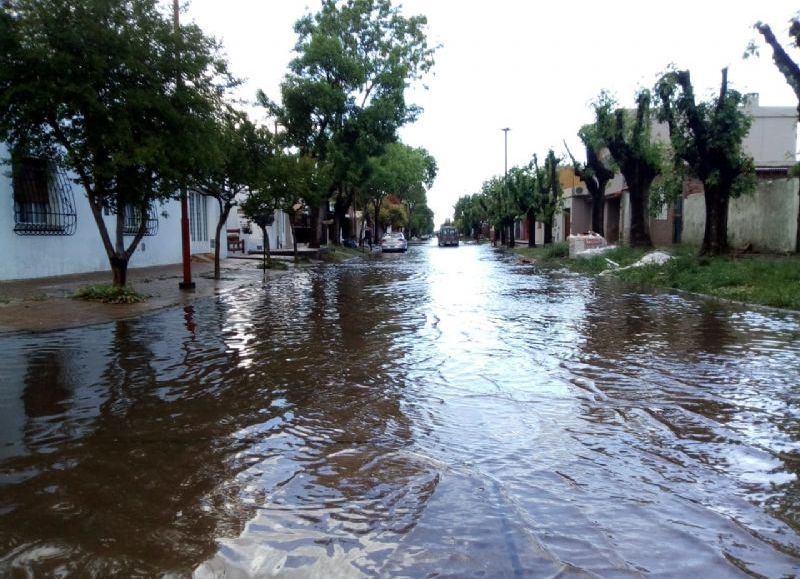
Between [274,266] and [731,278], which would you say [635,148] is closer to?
[731,278]

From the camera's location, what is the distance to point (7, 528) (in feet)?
11.5

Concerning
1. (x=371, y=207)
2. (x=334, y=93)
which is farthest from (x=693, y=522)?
(x=371, y=207)

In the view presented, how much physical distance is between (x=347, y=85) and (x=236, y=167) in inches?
644

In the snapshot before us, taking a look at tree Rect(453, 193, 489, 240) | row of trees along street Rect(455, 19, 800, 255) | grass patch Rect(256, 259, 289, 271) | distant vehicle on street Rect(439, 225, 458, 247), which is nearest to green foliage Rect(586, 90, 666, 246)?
row of trees along street Rect(455, 19, 800, 255)

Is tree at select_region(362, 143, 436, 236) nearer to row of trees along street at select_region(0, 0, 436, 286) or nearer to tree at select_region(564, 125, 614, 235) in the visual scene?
tree at select_region(564, 125, 614, 235)

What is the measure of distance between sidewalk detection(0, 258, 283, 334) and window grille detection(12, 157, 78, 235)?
1.43 meters

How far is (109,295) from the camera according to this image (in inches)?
537

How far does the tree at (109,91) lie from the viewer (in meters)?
11.9

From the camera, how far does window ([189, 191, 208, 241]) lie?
2946 cm

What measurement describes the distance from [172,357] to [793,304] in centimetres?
1095

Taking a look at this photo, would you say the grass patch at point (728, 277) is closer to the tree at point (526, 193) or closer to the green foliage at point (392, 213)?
the tree at point (526, 193)

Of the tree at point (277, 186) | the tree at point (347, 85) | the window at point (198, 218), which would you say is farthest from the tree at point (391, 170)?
the tree at point (277, 186)

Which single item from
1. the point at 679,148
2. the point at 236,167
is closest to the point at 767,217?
the point at 679,148

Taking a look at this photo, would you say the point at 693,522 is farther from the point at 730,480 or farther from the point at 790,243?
the point at 790,243
